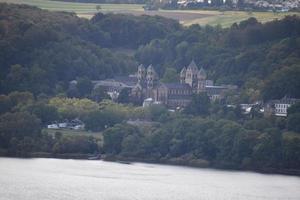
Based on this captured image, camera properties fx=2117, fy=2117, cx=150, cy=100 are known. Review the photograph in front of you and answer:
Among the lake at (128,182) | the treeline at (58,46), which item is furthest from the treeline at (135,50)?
the lake at (128,182)

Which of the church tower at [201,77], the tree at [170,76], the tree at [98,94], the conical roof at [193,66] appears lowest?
the tree at [170,76]

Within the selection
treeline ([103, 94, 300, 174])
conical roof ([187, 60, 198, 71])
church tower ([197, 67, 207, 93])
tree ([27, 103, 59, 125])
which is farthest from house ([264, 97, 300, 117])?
tree ([27, 103, 59, 125])

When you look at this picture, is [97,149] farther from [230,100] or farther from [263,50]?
[263,50]

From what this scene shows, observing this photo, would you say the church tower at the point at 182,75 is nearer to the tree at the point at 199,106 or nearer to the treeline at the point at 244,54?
the treeline at the point at 244,54

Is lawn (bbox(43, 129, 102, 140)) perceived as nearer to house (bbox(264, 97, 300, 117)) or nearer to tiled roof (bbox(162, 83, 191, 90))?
house (bbox(264, 97, 300, 117))

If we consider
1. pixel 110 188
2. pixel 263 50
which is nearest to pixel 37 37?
pixel 263 50

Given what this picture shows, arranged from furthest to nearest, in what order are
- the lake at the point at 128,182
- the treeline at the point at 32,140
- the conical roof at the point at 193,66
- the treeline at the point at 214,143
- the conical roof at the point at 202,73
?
the conical roof at the point at 193,66 → the conical roof at the point at 202,73 → the treeline at the point at 32,140 → the treeline at the point at 214,143 → the lake at the point at 128,182
